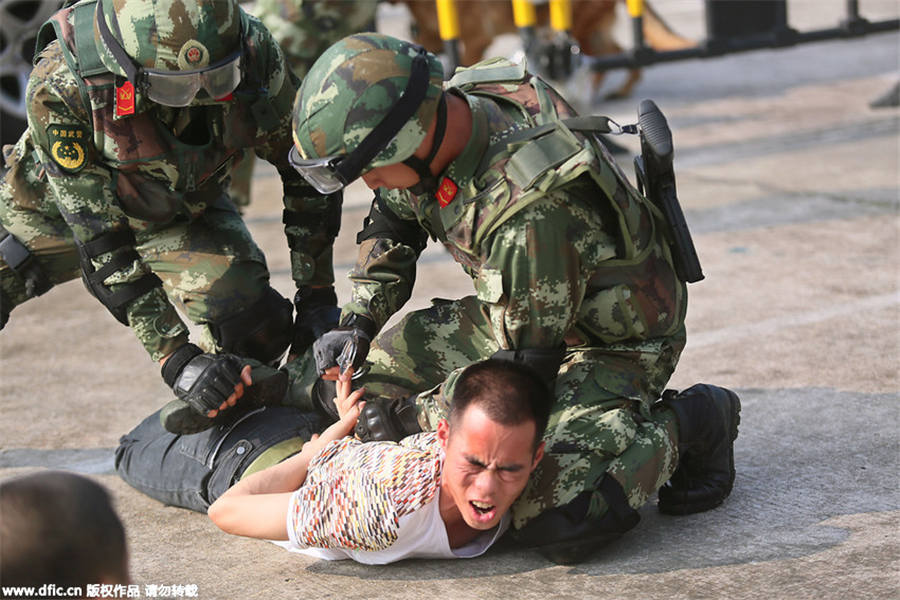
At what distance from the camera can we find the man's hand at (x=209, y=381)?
11.2 ft

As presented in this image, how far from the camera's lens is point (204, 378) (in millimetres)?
3428

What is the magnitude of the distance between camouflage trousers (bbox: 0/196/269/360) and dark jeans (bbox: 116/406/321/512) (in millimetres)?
447

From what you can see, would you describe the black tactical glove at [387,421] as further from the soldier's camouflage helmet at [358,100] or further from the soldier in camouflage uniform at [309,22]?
the soldier in camouflage uniform at [309,22]

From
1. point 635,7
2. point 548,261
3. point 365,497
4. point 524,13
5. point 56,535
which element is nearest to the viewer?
point 56,535

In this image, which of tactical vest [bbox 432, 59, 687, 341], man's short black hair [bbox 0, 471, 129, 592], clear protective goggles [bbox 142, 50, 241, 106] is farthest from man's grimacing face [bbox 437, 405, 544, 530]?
clear protective goggles [bbox 142, 50, 241, 106]

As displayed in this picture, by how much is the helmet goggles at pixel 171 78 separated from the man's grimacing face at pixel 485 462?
132cm

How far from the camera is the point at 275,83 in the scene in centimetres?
383

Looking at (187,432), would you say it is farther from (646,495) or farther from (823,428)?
(823,428)

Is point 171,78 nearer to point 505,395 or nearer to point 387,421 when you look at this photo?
point 387,421

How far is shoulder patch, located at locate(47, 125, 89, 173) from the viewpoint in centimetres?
361

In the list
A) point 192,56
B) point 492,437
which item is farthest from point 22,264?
point 492,437

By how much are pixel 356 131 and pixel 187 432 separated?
114 centimetres

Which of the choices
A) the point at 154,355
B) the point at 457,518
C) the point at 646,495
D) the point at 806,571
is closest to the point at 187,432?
the point at 154,355

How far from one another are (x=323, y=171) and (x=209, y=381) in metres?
0.83
